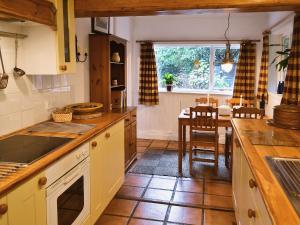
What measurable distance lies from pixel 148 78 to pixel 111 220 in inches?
127

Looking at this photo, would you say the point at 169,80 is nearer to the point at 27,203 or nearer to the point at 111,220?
the point at 111,220

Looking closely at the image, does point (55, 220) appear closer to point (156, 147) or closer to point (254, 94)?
point (156, 147)

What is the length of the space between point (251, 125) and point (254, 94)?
9.24 ft

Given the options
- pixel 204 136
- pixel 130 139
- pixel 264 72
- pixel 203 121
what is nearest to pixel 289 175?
pixel 203 121

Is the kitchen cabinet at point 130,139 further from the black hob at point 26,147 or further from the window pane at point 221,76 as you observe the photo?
the window pane at point 221,76

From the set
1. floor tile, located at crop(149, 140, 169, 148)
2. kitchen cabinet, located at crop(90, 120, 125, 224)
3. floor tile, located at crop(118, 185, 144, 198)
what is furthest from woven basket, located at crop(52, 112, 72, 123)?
floor tile, located at crop(149, 140, 169, 148)

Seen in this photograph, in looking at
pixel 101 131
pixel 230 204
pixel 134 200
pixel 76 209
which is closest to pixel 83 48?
pixel 101 131

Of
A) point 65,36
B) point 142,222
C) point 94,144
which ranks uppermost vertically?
point 65,36

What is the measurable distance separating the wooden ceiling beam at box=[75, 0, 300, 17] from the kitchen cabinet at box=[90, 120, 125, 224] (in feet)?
3.56

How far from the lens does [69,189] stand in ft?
6.38

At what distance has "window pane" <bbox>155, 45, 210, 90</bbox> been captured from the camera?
548 centimetres

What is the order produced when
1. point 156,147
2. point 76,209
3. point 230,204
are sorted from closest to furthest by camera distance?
point 76,209, point 230,204, point 156,147

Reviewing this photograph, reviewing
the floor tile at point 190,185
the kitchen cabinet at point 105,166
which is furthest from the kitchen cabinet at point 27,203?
the floor tile at point 190,185

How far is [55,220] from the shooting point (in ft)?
5.80
